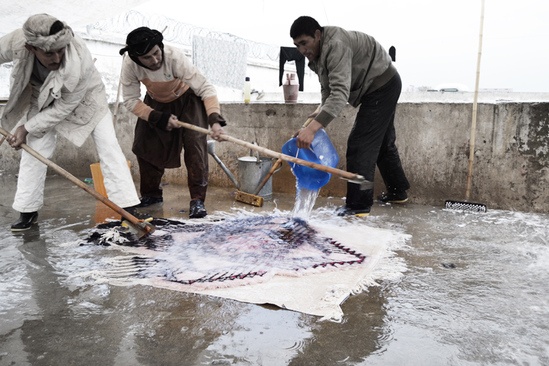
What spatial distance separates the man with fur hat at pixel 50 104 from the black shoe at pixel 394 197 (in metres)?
2.34

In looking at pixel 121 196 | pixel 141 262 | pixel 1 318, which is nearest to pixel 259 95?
pixel 121 196

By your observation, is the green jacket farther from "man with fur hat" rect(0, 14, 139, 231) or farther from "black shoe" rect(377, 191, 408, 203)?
"man with fur hat" rect(0, 14, 139, 231)

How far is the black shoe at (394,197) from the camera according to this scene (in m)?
4.42

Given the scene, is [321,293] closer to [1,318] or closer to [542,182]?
[1,318]

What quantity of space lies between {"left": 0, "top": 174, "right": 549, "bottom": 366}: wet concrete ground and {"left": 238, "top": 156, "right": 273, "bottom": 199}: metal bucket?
1.98 meters

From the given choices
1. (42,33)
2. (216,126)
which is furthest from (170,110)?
(42,33)

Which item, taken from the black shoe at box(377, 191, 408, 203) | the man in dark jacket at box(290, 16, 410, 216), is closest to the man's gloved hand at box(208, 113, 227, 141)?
the man in dark jacket at box(290, 16, 410, 216)

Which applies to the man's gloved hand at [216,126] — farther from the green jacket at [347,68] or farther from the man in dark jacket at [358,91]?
the green jacket at [347,68]

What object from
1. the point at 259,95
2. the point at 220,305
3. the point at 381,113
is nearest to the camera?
the point at 220,305

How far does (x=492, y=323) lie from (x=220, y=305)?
1296 mm

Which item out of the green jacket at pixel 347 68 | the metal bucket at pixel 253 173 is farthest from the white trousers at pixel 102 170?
the green jacket at pixel 347 68

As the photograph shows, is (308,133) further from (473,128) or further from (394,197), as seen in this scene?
(473,128)

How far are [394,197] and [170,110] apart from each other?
7.51ft

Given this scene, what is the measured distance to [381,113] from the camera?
3.94 meters
